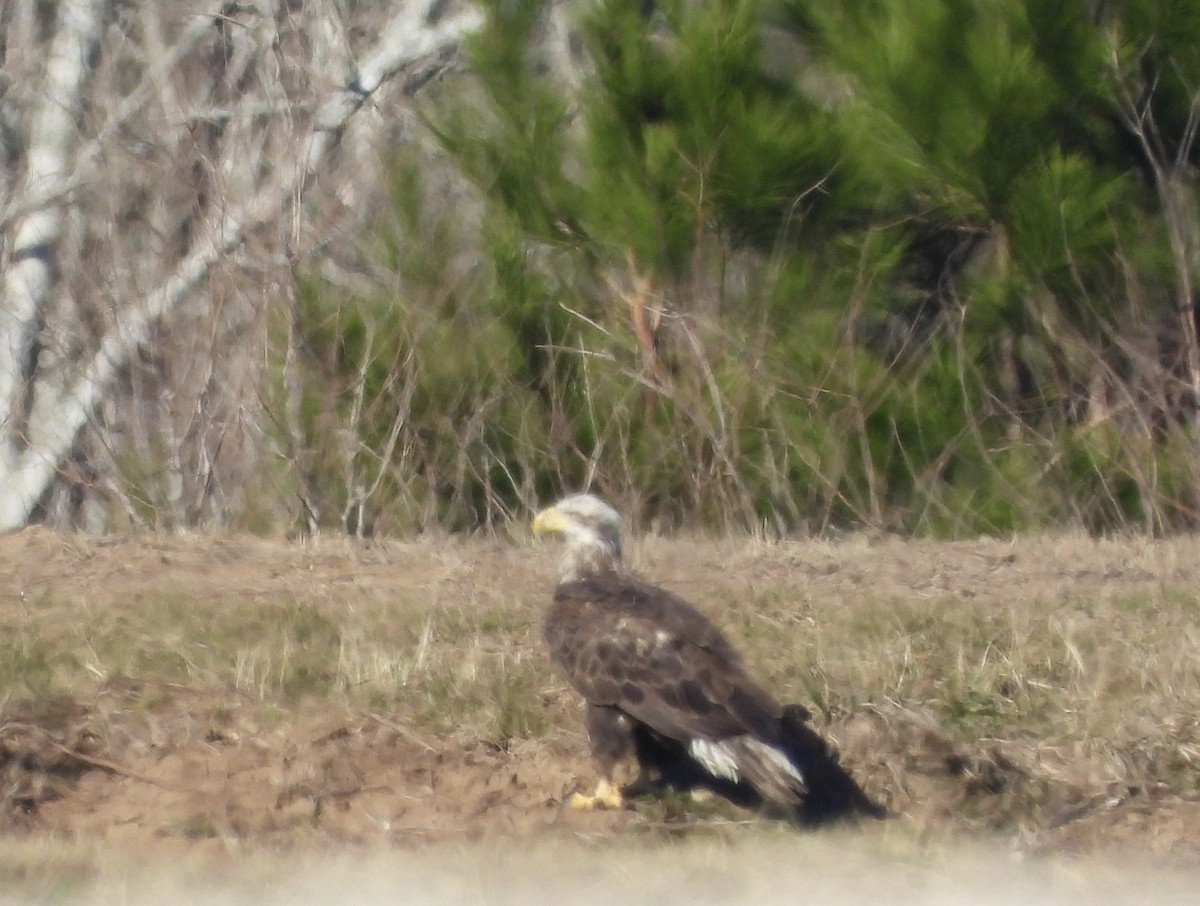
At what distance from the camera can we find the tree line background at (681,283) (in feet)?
36.8

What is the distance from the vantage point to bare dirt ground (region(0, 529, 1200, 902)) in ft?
16.8

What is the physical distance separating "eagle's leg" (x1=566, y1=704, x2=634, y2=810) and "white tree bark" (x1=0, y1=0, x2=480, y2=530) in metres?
5.67

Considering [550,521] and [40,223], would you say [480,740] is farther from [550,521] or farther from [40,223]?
[40,223]

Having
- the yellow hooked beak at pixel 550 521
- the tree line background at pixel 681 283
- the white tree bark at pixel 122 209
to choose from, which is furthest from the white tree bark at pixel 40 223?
the yellow hooked beak at pixel 550 521

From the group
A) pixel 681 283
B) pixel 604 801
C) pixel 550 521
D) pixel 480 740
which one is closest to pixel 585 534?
pixel 550 521

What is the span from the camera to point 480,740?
6.25 m

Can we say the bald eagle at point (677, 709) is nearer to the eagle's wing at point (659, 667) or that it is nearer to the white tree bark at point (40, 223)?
the eagle's wing at point (659, 667)

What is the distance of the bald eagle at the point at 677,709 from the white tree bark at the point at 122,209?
5446mm

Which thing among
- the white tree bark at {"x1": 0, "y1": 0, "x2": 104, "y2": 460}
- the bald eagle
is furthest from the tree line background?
the bald eagle

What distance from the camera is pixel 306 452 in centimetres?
1113

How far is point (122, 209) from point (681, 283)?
368 cm

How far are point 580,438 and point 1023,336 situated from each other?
3.05m

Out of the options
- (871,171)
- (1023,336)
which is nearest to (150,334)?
(871,171)

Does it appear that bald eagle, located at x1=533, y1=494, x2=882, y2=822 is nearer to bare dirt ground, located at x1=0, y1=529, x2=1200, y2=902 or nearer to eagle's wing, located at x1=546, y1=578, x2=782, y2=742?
eagle's wing, located at x1=546, y1=578, x2=782, y2=742
